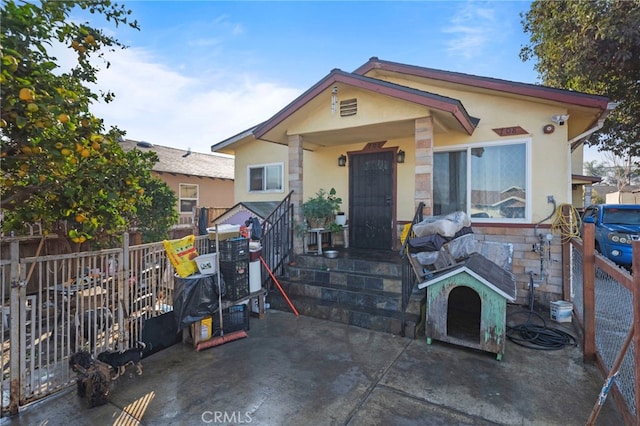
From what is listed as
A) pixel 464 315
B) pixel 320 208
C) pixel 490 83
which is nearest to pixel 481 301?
pixel 464 315

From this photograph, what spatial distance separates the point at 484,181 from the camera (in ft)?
19.0

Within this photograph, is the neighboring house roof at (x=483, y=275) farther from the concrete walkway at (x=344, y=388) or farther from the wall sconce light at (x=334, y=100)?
the wall sconce light at (x=334, y=100)

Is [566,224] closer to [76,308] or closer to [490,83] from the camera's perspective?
[490,83]

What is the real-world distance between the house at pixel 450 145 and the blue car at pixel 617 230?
3.27 metres

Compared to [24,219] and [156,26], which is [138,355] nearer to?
[24,219]

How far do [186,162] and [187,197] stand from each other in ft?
5.90

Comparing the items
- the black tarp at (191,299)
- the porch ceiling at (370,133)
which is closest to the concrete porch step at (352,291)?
the black tarp at (191,299)

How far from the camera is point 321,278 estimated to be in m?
5.47

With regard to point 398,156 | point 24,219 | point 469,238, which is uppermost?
point 398,156

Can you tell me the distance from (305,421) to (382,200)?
4.92m

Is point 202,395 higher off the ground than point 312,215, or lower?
lower

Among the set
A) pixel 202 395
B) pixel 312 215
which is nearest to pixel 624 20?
pixel 312 215

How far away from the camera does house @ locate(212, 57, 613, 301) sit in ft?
16.5

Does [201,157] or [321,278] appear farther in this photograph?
[201,157]
